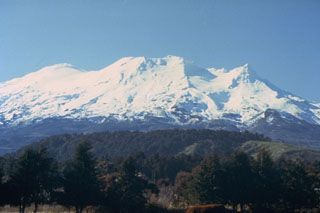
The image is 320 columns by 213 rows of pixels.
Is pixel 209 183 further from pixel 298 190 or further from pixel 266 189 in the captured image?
pixel 298 190

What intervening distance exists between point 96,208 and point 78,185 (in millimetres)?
3864

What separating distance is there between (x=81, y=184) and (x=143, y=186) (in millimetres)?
7682

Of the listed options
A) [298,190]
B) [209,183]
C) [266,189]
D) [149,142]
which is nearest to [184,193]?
[209,183]

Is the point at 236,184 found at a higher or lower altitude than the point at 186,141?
lower

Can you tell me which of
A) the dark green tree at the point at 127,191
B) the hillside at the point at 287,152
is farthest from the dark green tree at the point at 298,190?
the hillside at the point at 287,152

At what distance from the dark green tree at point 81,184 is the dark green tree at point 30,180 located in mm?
1886

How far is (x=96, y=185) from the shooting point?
49.0m

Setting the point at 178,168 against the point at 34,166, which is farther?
the point at 178,168

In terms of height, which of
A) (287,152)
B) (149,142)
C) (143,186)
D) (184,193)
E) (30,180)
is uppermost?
(149,142)

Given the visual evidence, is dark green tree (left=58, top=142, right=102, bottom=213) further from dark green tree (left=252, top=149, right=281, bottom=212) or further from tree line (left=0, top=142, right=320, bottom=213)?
dark green tree (left=252, top=149, right=281, bottom=212)

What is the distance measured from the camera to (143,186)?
51.7 m

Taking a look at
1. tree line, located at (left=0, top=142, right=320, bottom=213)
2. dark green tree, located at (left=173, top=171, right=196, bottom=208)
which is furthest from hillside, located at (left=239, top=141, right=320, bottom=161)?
dark green tree, located at (left=173, top=171, right=196, bottom=208)

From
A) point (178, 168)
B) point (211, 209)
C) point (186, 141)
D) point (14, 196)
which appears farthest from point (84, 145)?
point (186, 141)

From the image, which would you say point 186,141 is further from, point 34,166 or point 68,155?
point 34,166
